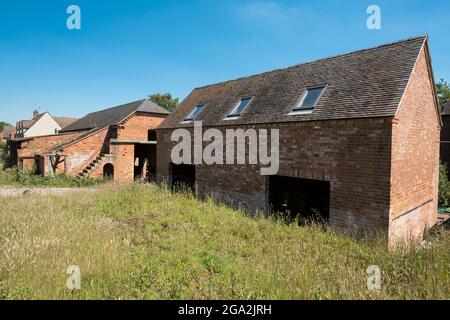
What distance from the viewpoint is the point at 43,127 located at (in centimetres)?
5228

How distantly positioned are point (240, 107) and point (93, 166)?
1128cm

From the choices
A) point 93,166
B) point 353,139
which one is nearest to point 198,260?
point 353,139

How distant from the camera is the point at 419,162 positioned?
8.96 meters

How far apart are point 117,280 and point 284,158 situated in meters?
6.71

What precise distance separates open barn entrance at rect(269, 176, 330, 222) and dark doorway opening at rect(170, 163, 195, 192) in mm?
5472

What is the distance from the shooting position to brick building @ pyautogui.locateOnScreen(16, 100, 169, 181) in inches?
694

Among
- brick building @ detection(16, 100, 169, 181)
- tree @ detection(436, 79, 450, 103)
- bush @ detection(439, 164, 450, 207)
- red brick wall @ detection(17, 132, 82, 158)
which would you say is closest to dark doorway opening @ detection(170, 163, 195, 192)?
brick building @ detection(16, 100, 169, 181)

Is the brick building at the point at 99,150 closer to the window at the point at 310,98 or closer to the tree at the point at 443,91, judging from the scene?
the window at the point at 310,98

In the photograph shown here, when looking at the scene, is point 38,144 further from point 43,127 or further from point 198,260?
point 43,127

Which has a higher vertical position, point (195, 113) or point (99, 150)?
point (195, 113)

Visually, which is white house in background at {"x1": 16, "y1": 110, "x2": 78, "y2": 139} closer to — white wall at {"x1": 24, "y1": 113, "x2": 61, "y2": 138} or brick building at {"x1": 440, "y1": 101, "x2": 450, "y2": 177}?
white wall at {"x1": 24, "y1": 113, "x2": 61, "y2": 138}

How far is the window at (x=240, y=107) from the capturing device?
40.1 ft
